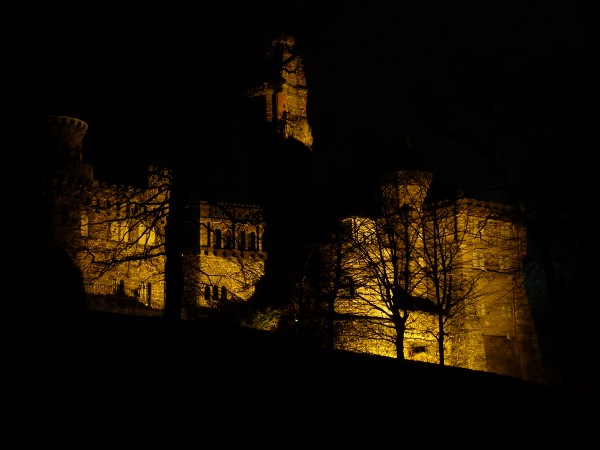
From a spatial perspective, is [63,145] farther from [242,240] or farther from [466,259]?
[466,259]

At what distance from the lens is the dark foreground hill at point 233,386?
42.8 feet

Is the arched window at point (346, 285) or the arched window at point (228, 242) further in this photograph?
the arched window at point (228, 242)

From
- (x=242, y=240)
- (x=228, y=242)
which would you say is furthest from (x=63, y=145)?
(x=242, y=240)

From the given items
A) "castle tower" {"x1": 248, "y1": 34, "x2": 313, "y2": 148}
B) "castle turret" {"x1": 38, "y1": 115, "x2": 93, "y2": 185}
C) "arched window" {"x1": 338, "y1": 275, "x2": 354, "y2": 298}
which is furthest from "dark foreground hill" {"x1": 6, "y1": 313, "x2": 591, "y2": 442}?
"castle tower" {"x1": 248, "y1": 34, "x2": 313, "y2": 148}

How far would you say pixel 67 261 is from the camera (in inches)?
583

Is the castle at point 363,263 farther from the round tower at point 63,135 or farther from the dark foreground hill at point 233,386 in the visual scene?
the dark foreground hill at point 233,386

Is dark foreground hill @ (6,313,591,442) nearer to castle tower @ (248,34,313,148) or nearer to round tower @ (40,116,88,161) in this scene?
round tower @ (40,116,88,161)

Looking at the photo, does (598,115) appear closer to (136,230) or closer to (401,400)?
(401,400)

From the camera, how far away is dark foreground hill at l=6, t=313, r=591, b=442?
13.0m

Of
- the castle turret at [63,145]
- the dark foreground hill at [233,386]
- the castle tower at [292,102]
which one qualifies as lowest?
the dark foreground hill at [233,386]

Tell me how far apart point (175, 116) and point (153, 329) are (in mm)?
6632

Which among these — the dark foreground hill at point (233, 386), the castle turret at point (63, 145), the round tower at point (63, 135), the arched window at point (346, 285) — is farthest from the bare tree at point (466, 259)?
the dark foreground hill at point (233, 386)

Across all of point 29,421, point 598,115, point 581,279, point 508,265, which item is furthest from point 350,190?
point 508,265

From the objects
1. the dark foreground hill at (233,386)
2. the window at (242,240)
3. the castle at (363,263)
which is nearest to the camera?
the dark foreground hill at (233,386)
